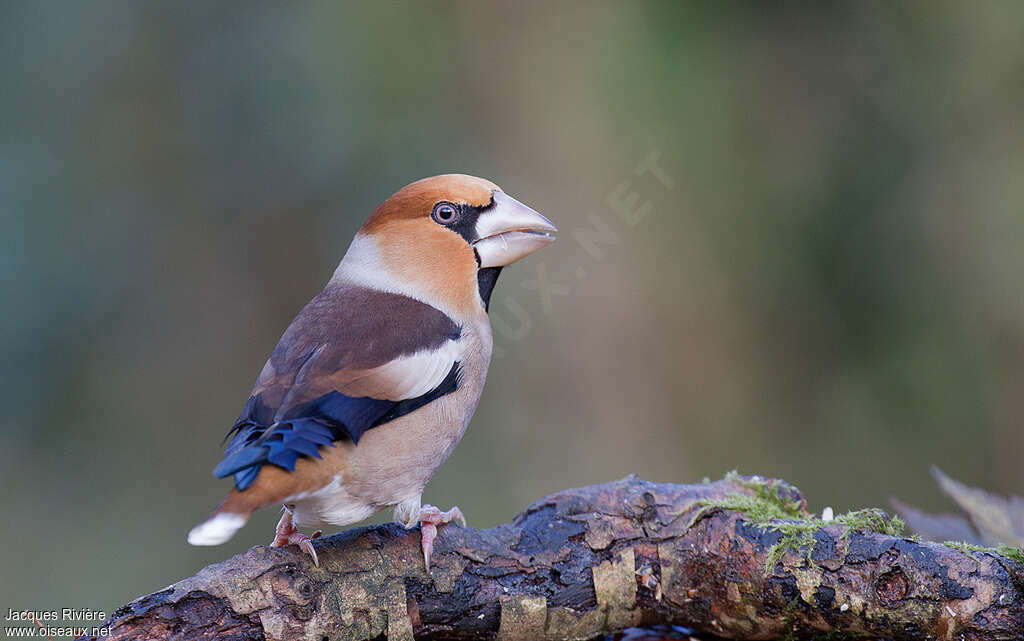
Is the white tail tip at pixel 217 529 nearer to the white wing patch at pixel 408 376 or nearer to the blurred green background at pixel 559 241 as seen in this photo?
the white wing patch at pixel 408 376

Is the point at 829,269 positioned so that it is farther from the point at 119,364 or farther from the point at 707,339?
the point at 119,364

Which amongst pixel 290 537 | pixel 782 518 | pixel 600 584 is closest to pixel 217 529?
pixel 290 537

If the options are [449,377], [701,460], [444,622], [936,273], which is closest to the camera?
[444,622]

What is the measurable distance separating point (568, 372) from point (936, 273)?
199 centimetres

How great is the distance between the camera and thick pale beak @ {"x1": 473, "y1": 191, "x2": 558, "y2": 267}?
10.4 feet

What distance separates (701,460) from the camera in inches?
220

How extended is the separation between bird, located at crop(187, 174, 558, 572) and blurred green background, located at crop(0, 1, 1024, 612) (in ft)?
7.03

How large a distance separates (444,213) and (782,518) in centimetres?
135

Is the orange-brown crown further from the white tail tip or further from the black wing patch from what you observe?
the white tail tip

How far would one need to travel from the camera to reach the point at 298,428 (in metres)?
2.39

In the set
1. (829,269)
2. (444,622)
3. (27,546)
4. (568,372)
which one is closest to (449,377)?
(444,622)

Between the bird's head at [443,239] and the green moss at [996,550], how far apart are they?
1457 millimetres

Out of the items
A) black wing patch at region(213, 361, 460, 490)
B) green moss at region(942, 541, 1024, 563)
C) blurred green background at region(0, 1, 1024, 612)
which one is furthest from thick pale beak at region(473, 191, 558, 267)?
blurred green background at region(0, 1, 1024, 612)

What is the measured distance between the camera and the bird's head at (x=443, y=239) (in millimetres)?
3135
